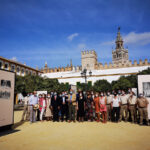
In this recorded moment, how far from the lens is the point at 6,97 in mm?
6578

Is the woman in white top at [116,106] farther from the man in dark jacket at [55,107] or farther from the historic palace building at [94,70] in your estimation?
the historic palace building at [94,70]

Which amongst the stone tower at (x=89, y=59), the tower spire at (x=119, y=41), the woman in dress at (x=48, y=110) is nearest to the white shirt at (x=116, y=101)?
the woman in dress at (x=48, y=110)

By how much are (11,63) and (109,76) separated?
82.6 ft

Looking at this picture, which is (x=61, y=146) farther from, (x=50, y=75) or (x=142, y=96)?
(x=50, y=75)

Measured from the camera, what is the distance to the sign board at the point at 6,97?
6.34 metres

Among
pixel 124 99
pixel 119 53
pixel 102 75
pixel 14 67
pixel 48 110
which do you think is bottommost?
pixel 48 110

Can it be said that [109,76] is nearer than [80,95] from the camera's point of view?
No

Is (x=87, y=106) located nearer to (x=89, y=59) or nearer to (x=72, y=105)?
(x=72, y=105)

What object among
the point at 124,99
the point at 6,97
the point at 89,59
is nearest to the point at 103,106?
the point at 124,99

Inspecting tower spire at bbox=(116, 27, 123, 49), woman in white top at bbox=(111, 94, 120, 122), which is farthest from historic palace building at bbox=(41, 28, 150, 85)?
woman in white top at bbox=(111, 94, 120, 122)

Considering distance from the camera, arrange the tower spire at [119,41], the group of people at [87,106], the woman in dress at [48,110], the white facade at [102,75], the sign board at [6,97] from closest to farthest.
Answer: the sign board at [6,97] → the group of people at [87,106] → the woman in dress at [48,110] → the white facade at [102,75] → the tower spire at [119,41]

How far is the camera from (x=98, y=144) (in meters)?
4.78

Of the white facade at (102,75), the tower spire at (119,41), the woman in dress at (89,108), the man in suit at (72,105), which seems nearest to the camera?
the man in suit at (72,105)

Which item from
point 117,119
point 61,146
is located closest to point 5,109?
point 61,146
